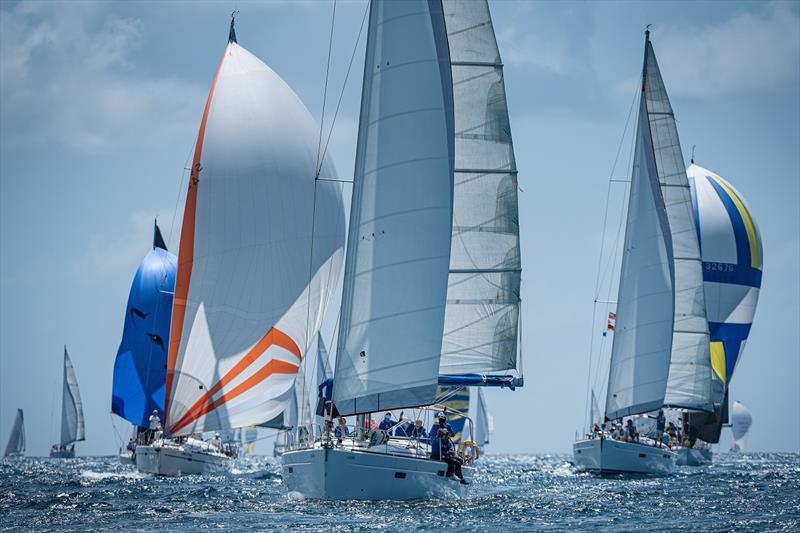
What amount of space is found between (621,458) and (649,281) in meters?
5.86

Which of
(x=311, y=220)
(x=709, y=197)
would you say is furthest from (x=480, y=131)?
(x=709, y=197)

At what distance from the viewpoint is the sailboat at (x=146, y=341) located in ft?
129

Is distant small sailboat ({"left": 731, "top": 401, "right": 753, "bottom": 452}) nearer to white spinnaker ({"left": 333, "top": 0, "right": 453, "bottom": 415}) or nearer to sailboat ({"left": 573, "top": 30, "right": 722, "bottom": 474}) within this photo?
sailboat ({"left": 573, "top": 30, "right": 722, "bottom": 474})

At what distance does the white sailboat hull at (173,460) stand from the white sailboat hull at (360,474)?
1349 cm

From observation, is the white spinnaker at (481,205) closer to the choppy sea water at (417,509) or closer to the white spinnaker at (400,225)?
the choppy sea water at (417,509)

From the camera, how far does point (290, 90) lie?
98.3 ft

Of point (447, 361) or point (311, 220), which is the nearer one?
point (447, 361)

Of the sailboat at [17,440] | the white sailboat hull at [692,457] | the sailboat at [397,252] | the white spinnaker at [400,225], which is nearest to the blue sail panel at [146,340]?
the sailboat at [397,252]

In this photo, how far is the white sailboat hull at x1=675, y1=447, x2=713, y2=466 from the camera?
44.3 m

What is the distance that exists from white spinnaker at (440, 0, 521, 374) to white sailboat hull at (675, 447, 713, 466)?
19.4 meters

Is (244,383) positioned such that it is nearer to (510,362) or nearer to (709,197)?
(510,362)

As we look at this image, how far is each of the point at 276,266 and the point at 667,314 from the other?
1412 cm

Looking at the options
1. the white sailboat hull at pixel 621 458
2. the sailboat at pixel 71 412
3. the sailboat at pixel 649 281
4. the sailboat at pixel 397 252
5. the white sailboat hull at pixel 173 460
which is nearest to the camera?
the sailboat at pixel 397 252

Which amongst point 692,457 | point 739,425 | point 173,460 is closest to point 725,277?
point 692,457
